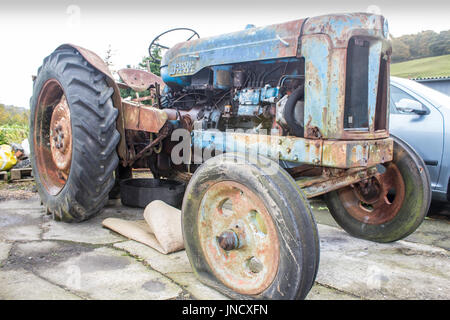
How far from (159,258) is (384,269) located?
1.55m

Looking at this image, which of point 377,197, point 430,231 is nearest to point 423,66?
point 430,231

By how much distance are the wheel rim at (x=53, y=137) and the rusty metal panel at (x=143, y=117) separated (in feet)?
1.71

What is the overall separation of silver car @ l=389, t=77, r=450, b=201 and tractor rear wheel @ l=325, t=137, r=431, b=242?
0.98 meters

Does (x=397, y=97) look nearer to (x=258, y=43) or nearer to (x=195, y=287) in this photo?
(x=258, y=43)

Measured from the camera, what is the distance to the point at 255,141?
2607 millimetres

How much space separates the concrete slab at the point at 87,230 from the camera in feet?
10.1

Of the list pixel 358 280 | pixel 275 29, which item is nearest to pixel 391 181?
pixel 358 280

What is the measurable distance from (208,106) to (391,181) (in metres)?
1.66

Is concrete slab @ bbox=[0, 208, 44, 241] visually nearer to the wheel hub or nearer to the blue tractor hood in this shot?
the wheel hub

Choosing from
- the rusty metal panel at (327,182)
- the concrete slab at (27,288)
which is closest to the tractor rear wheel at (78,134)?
the concrete slab at (27,288)

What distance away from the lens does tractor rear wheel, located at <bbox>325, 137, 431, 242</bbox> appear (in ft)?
9.86

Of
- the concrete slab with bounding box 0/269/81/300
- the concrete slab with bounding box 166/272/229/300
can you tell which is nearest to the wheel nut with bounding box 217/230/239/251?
the concrete slab with bounding box 166/272/229/300
